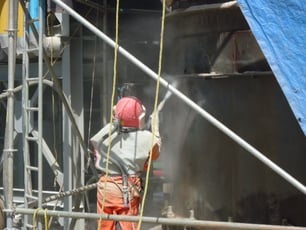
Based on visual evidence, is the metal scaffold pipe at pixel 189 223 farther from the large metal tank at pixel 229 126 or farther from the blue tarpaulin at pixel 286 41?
the large metal tank at pixel 229 126

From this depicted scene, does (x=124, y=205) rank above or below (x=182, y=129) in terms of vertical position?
below

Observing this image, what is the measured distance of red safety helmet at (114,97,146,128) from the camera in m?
5.50

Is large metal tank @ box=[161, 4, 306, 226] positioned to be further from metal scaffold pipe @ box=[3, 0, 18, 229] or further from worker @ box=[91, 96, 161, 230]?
metal scaffold pipe @ box=[3, 0, 18, 229]

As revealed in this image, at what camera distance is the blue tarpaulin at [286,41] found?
12.8 feet

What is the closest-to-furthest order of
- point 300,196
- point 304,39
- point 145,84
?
point 304,39 → point 300,196 → point 145,84

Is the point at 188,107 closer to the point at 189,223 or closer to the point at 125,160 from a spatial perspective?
the point at 125,160

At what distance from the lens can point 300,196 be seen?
5.27 meters

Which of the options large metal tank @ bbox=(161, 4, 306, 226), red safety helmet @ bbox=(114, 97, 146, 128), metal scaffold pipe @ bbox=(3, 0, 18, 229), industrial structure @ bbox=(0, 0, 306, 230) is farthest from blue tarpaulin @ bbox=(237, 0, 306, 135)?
metal scaffold pipe @ bbox=(3, 0, 18, 229)

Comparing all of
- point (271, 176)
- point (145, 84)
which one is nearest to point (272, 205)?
point (271, 176)

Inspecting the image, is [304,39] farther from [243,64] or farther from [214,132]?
[214,132]

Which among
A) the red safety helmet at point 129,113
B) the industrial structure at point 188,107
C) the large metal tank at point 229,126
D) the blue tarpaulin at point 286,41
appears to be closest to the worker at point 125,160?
the red safety helmet at point 129,113

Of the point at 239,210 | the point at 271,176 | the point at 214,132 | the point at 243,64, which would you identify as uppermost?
the point at 243,64

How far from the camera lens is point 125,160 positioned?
18.4 feet

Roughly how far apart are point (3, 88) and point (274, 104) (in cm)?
487
